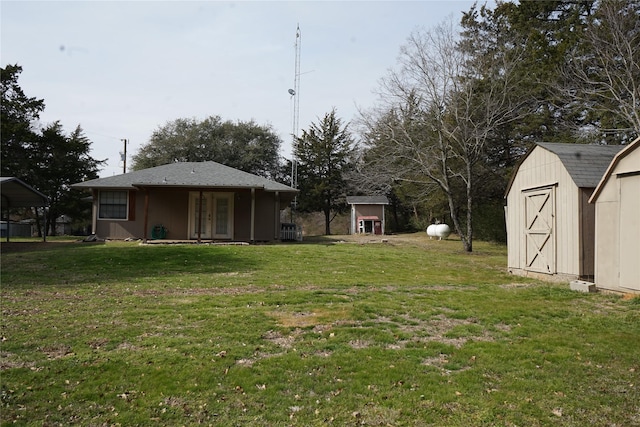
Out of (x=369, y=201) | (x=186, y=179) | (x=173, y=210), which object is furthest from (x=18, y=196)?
(x=369, y=201)

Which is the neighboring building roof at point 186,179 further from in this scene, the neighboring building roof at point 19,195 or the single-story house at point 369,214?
the single-story house at point 369,214

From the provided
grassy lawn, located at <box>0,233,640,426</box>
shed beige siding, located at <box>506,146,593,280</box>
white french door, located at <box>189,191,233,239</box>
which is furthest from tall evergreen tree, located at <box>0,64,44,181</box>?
shed beige siding, located at <box>506,146,593,280</box>

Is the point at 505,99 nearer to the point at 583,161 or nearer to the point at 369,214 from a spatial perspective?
the point at 583,161

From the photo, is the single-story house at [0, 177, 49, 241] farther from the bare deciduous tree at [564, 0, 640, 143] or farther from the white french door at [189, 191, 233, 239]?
the bare deciduous tree at [564, 0, 640, 143]

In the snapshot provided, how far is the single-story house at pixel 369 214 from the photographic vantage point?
32969 millimetres

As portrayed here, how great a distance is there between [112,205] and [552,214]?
54.1 feet

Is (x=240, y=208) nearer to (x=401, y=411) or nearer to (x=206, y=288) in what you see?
(x=206, y=288)

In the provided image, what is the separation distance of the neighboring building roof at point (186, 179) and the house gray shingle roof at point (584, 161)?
10.6 metres

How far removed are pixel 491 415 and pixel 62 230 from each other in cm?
4452

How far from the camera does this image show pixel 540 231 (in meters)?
10.8

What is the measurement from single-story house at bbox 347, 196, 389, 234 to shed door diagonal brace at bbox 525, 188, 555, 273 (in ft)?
70.4

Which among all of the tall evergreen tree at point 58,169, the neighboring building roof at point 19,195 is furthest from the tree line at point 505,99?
the tall evergreen tree at point 58,169

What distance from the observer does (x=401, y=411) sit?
3.46m

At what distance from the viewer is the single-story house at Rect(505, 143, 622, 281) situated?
9445mm
